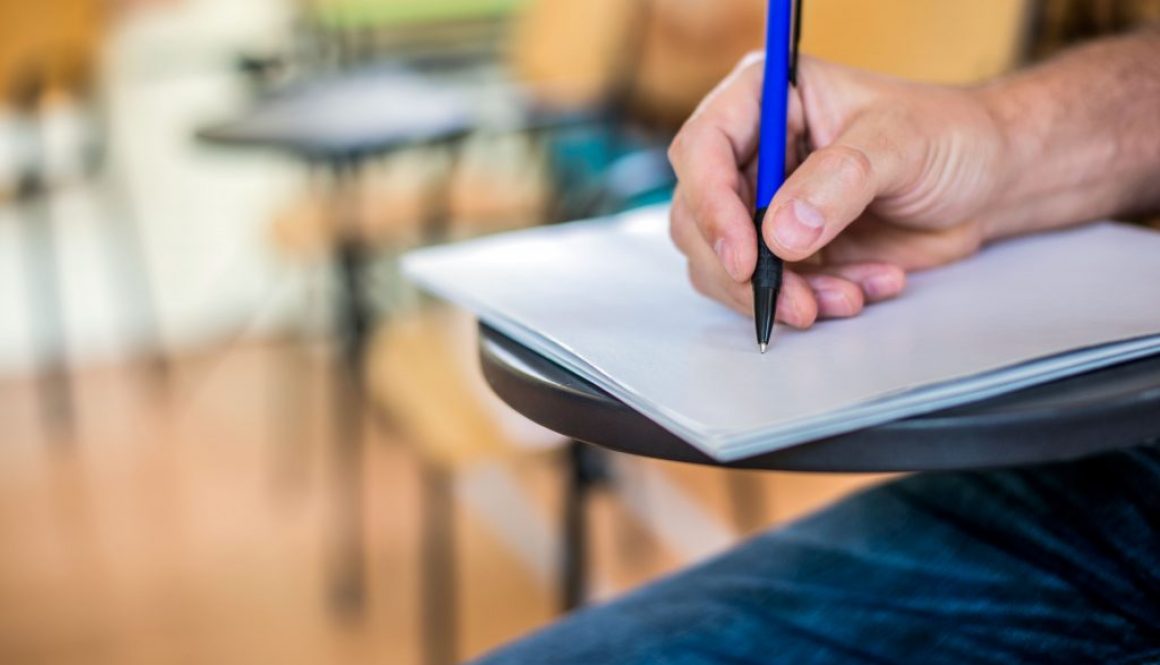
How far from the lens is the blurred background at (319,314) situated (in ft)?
6.12

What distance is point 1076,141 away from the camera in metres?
0.72

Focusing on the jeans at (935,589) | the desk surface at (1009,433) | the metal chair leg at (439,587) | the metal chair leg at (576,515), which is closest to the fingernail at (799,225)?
the desk surface at (1009,433)

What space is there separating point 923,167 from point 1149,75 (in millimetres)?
247

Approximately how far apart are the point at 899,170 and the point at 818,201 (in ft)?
0.24

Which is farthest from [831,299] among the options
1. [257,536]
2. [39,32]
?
[39,32]

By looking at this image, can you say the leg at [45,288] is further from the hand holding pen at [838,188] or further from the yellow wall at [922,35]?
the hand holding pen at [838,188]

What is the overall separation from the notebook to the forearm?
0.02 metres

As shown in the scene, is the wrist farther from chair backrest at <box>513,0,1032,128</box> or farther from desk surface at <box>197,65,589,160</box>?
desk surface at <box>197,65,589,160</box>

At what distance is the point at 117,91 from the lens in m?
3.40

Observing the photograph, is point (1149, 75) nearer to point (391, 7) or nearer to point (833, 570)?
point (833, 570)

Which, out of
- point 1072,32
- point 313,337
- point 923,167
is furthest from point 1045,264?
point 313,337

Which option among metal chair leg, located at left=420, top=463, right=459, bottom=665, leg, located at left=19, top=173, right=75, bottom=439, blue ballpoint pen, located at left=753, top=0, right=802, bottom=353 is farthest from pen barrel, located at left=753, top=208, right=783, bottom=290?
leg, located at left=19, top=173, right=75, bottom=439

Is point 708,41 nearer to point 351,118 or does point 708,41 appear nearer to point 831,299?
point 351,118

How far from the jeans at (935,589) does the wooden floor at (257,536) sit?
1271 millimetres
